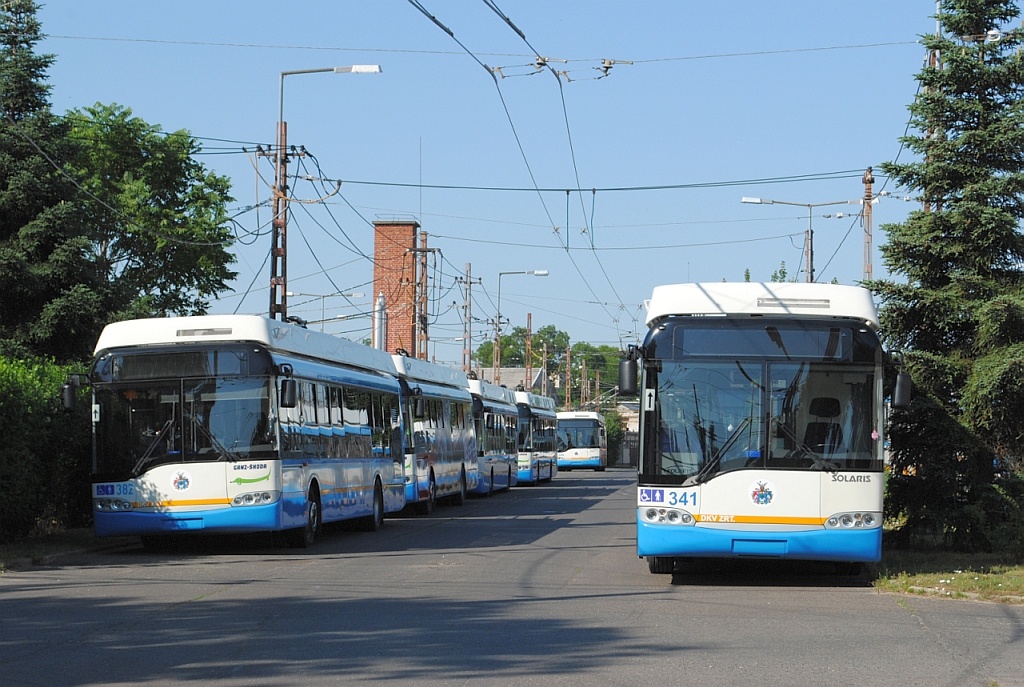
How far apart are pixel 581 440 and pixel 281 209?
1843 inches

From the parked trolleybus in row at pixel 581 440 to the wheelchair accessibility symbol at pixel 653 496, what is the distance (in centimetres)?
5877

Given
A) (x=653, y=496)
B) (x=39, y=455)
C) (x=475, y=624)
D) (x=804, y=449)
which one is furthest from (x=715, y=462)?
(x=39, y=455)

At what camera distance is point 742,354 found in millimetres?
15281

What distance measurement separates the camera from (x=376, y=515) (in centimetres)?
2538

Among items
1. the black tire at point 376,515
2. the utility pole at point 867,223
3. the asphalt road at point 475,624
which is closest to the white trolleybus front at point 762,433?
the asphalt road at point 475,624

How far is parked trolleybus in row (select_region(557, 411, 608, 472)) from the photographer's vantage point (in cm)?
7431

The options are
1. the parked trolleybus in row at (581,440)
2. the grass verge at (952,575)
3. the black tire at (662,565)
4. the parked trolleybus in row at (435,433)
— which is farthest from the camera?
the parked trolleybus in row at (581,440)

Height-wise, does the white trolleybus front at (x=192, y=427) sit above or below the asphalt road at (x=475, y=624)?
above

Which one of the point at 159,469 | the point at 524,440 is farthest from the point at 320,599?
the point at 524,440

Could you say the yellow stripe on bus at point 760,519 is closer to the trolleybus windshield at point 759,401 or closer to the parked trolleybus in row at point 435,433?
the trolleybus windshield at point 759,401

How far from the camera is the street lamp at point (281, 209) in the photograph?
93.9 feet

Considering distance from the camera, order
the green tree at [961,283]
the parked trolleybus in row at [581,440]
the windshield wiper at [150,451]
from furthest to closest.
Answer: the parked trolleybus in row at [581,440], the windshield wiper at [150,451], the green tree at [961,283]

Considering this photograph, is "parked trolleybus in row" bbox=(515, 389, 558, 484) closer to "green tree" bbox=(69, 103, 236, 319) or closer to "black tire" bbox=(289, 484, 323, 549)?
"green tree" bbox=(69, 103, 236, 319)

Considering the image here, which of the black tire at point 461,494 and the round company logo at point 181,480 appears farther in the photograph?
the black tire at point 461,494
